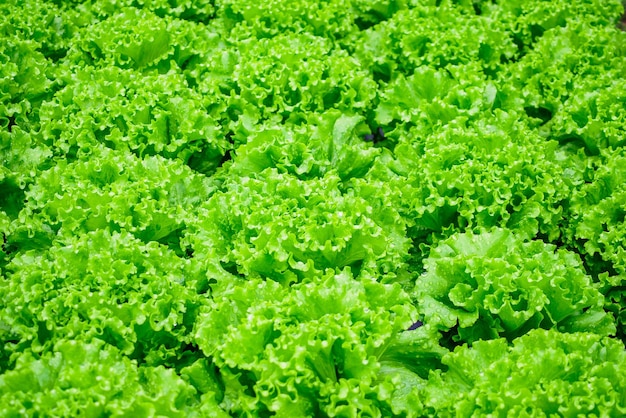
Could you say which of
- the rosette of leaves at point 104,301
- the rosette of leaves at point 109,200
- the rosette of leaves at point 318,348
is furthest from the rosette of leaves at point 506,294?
the rosette of leaves at point 109,200

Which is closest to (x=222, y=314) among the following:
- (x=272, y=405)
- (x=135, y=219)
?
(x=272, y=405)

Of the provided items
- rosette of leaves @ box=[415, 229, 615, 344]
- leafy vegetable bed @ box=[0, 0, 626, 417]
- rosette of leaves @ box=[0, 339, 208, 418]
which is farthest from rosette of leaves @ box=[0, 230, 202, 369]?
rosette of leaves @ box=[415, 229, 615, 344]

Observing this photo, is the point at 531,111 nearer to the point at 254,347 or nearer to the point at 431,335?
the point at 431,335

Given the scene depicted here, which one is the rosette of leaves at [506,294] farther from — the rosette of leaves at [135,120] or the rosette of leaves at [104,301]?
the rosette of leaves at [135,120]

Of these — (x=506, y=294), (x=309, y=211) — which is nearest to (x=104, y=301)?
(x=309, y=211)

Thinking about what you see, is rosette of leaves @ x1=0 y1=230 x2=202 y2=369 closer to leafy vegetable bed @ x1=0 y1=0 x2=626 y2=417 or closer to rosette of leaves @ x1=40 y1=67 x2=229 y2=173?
leafy vegetable bed @ x1=0 y1=0 x2=626 y2=417
